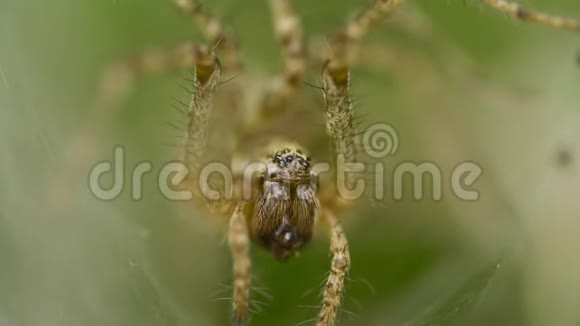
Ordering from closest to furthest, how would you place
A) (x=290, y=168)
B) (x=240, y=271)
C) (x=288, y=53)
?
(x=240, y=271), (x=290, y=168), (x=288, y=53)

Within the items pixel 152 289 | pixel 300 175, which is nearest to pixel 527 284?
pixel 300 175

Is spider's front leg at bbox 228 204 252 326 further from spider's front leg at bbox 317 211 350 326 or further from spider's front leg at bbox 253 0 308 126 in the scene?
spider's front leg at bbox 253 0 308 126

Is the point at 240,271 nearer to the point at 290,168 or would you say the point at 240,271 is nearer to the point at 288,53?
the point at 290,168

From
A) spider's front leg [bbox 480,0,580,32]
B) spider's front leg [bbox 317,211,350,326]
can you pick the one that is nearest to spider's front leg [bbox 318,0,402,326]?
spider's front leg [bbox 317,211,350,326]

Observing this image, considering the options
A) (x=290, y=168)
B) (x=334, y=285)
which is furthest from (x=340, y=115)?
(x=334, y=285)

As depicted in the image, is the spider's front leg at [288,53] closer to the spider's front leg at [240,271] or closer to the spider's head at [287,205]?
the spider's head at [287,205]

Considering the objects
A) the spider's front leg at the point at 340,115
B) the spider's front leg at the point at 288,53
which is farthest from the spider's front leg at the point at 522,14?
the spider's front leg at the point at 288,53

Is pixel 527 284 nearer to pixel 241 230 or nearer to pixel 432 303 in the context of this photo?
pixel 432 303
